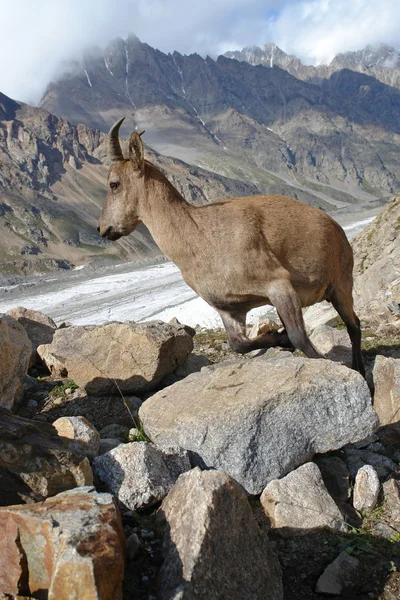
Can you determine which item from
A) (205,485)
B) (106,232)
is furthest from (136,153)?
(205,485)

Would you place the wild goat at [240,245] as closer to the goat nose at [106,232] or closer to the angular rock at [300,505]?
the goat nose at [106,232]

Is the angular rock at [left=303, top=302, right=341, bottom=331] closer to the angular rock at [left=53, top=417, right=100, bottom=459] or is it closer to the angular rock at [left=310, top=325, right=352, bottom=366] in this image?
the angular rock at [left=310, top=325, right=352, bottom=366]

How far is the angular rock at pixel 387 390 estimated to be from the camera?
7.21 meters

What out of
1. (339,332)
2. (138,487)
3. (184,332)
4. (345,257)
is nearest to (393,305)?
(339,332)

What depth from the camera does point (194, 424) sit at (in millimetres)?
6074

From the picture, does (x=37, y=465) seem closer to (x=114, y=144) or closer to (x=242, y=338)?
(x=242, y=338)

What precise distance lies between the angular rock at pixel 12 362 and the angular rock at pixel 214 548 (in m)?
4.43

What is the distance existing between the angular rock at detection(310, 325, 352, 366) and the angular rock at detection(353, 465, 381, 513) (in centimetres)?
456

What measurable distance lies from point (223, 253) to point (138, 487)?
3975 mm

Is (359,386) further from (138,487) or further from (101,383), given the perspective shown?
(101,383)

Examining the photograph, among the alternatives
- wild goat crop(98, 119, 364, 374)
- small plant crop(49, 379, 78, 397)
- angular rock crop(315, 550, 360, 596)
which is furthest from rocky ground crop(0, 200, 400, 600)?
wild goat crop(98, 119, 364, 374)

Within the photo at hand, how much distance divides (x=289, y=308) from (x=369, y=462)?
2.48 meters

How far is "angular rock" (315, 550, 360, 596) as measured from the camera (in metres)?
4.51

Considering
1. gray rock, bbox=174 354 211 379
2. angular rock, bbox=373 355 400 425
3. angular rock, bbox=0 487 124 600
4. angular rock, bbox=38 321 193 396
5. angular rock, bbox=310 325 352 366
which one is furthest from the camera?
angular rock, bbox=310 325 352 366
